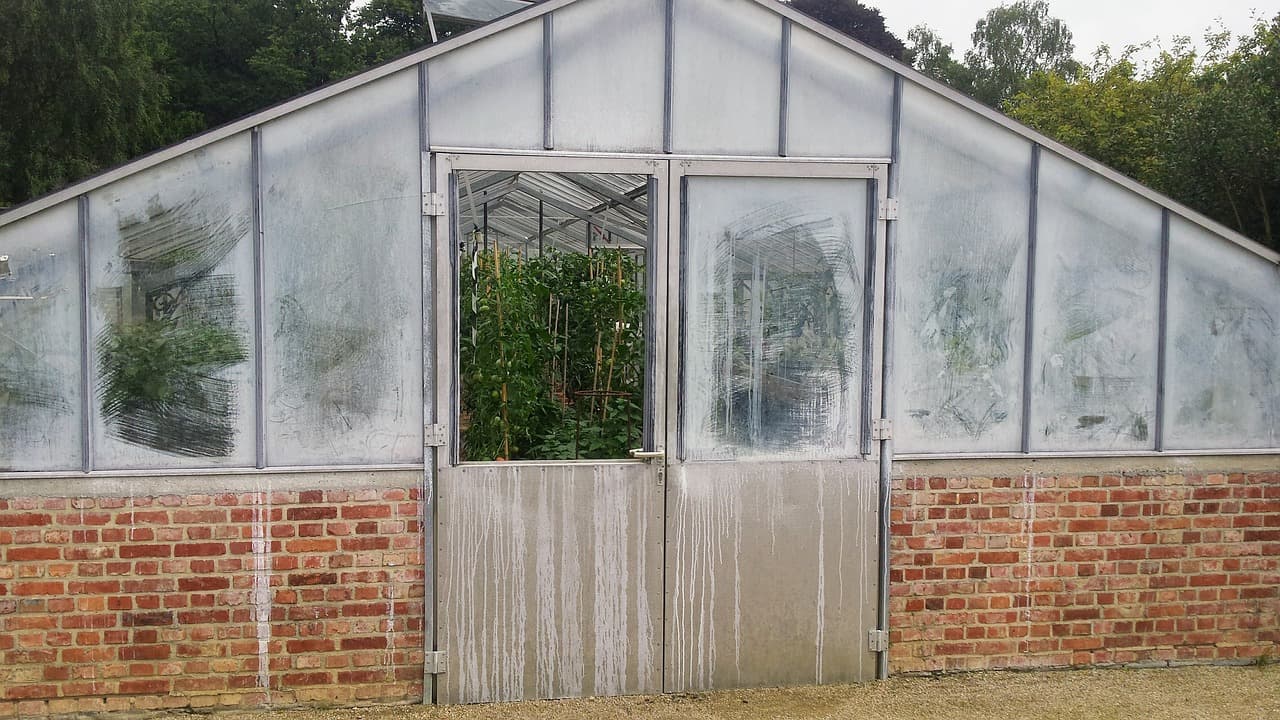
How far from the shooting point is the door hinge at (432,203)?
4.46m

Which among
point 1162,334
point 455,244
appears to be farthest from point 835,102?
point 1162,334

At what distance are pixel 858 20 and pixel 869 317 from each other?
33.6 m

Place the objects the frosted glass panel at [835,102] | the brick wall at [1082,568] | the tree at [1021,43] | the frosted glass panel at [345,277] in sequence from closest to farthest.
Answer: the frosted glass panel at [345,277] → the frosted glass panel at [835,102] → the brick wall at [1082,568] → the tree at [1021,43]

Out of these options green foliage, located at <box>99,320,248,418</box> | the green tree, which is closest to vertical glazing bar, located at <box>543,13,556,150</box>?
green foliage, located at <box>99,320,248,418</box>

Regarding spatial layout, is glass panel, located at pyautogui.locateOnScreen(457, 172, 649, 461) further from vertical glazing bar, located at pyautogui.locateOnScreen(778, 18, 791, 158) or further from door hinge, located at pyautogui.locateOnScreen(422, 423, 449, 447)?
vertical glazing bar, located at pyautogui.locateOnScreen(778, 18, 791, 158)

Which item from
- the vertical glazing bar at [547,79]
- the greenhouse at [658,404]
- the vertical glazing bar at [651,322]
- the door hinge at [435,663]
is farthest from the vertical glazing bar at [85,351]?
the vertical glazing bar at [651,322]

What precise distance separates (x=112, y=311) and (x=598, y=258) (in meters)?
4.80

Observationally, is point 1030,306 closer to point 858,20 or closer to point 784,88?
point 784,88

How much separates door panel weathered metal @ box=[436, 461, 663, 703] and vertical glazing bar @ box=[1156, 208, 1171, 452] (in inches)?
95.3

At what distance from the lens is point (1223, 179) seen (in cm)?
1314

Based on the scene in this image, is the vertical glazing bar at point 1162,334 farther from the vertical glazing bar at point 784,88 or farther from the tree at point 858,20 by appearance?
the tree at point 858,20

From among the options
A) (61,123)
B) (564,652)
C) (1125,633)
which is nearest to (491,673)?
(564,652)

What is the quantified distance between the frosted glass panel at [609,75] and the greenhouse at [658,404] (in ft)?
0.06

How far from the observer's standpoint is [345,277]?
443 centimetres
